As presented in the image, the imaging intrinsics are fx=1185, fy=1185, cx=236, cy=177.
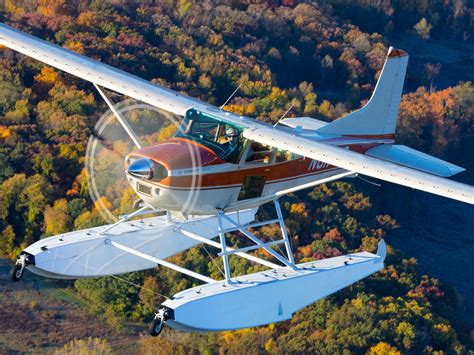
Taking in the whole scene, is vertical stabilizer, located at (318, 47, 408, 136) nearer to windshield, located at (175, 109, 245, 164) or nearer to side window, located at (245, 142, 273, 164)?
side window, located at (245, 142, 273, 164)

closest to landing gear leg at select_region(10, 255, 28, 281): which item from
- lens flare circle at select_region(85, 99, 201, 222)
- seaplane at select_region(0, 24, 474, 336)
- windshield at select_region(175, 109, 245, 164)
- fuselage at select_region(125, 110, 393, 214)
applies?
seaplane at select_region(0, 24, 474, 336)

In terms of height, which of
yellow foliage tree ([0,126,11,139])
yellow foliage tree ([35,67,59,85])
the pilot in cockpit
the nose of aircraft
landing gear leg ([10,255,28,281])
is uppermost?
the pilot in cockpit

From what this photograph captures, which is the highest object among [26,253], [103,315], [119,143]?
[119,143]

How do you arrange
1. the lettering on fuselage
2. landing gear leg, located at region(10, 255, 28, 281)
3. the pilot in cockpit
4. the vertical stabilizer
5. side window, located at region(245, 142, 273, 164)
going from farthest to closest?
the vertical stabilizer → the lettering on fuselage → landing gear leg, located at region(10, 255, 28, 281) → side window, located at region(245, 142, 273, 164) → the pilot in cockpit

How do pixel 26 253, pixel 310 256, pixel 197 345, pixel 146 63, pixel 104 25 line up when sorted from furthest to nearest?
1. pixel 104 25
2. pixel 146 63
3. pixel 310 256
4. pixel 197 345
5. pixel 26 253

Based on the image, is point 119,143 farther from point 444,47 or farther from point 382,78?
point 444,47

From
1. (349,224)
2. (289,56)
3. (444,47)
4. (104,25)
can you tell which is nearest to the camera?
(349,224)

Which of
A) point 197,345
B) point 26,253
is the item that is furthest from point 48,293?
point 26,253
